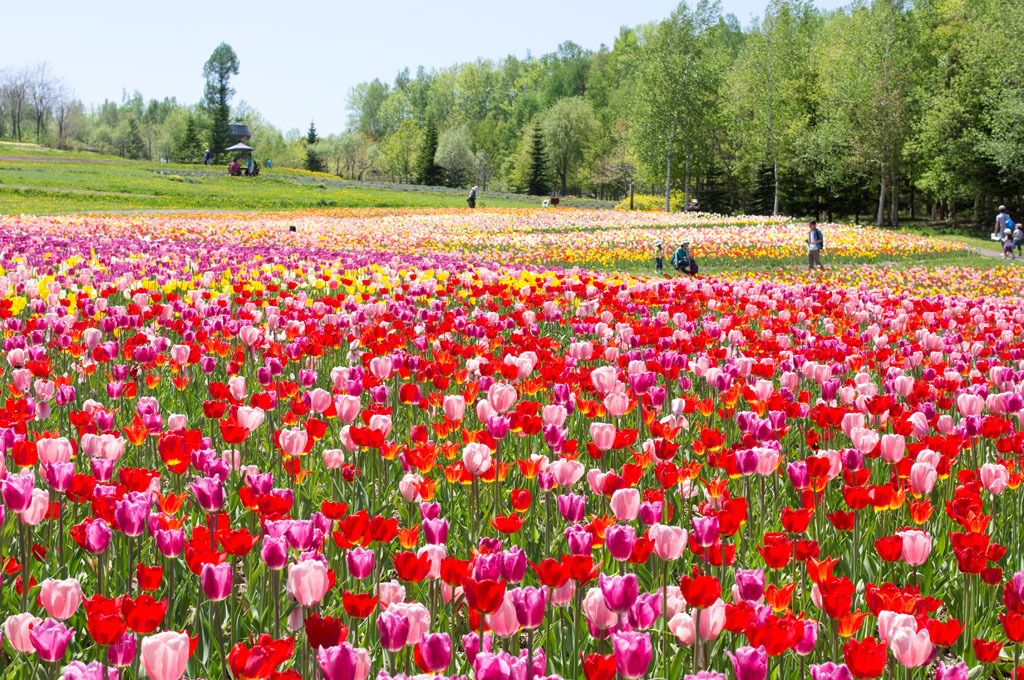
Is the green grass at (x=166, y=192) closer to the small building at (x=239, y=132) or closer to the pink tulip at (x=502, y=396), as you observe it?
the small building at (x=239, y=132)

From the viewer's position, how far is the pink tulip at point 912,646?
63.7 inches

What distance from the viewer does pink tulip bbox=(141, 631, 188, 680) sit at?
1440mm

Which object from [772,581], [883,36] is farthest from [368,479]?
[883,36]

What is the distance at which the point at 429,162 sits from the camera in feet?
264

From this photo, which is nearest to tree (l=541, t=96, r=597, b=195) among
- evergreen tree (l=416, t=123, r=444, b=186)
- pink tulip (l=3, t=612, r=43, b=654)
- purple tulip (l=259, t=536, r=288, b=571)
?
evergreen tree (l=416, t=123, r=444, b=186)

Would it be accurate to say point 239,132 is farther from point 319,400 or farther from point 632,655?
point 632,655

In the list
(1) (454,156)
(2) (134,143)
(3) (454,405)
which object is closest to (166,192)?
(1) (454,156)

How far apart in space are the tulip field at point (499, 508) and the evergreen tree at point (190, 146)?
283 ft

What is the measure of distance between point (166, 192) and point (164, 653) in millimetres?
46547

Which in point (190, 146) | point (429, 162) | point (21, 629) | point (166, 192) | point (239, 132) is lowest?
point (21, 629)

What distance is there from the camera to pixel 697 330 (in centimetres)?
702

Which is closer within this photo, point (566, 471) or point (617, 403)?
point (566, 471)

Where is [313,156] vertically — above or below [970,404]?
above

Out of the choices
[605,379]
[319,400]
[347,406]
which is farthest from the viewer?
[605,379]
